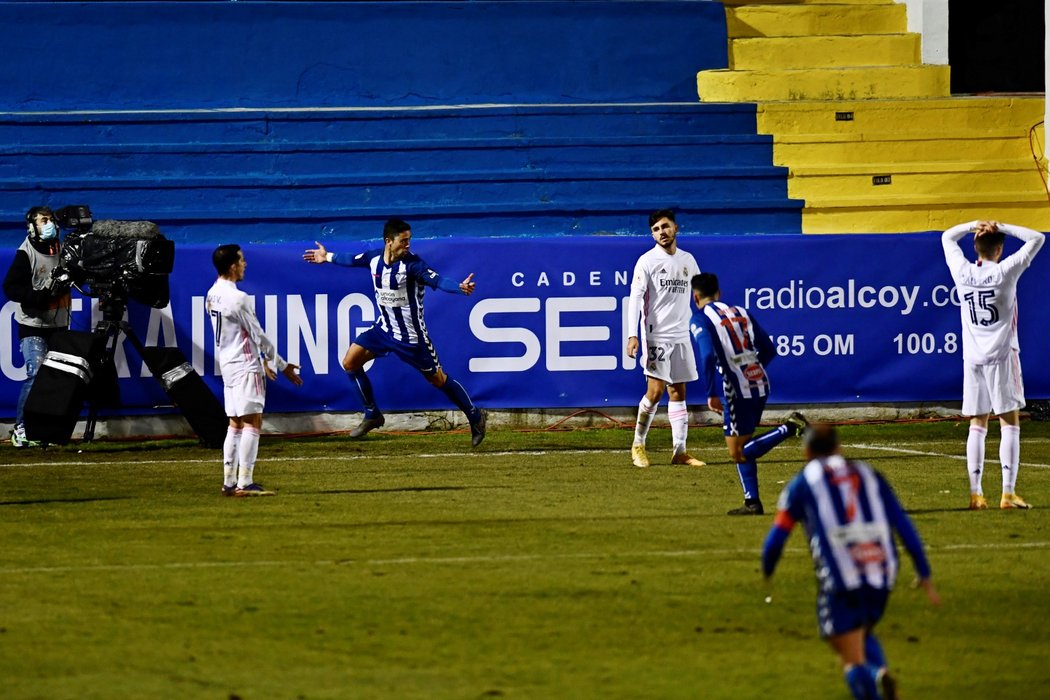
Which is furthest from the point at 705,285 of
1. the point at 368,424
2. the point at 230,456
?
the point at 368,424

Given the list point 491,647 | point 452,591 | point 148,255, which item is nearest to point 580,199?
point 148,255

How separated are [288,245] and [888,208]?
27.4 ft

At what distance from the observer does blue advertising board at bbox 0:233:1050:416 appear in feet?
59.4

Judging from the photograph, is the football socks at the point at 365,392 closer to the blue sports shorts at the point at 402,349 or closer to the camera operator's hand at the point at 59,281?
the blue sports shorts at the point at 402,349

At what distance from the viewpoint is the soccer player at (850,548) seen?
632 centimetres

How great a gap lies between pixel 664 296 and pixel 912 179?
803 centimetres

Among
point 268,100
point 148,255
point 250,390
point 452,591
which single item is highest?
point 268,100

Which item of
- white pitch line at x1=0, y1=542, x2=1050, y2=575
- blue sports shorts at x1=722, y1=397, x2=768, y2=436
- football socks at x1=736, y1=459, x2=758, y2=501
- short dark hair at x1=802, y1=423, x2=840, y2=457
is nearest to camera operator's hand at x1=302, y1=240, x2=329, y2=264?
blue sports shorts at x1=722, y1=397, x2=768, y2=436

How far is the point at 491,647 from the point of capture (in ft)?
26.3

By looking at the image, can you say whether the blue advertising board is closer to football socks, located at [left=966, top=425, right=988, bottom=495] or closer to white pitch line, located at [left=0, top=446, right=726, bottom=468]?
white pitch line, located at [left=0, top=446, right=726, bottom=468]

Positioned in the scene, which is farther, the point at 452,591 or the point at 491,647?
the point at 452,591

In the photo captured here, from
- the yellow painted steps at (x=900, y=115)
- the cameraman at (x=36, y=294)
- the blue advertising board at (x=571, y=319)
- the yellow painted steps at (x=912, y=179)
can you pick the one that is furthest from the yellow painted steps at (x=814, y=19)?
the cameraman at (x=36, y=294)

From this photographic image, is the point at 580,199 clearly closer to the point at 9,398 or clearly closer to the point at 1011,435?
the point at 9,398

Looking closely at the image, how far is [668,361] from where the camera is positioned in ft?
51.5
